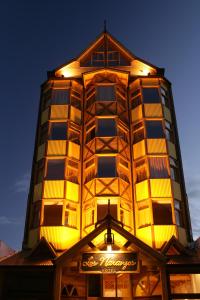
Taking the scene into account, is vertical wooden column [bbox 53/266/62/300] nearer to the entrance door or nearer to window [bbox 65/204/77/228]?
the entrance door

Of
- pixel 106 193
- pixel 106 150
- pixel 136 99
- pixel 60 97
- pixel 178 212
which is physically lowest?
pixel 178 212

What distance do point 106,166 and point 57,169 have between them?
13.2 feet

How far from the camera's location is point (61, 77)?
3203 centimetres

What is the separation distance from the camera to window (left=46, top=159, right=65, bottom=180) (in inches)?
1013

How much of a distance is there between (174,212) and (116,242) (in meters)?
6.32

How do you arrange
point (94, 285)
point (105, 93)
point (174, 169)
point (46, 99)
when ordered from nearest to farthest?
point (94, 285), point (174, 169), point (105, 93), point (46, 99)

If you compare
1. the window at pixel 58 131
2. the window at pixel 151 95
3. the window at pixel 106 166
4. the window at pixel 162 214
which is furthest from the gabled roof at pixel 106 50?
the window at pixel 162 214

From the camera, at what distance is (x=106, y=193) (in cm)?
2461

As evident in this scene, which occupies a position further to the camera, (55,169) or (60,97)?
(60,97)

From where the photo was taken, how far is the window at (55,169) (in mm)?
25719

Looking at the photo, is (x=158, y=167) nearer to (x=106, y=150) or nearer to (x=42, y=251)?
(x=106, y=150)

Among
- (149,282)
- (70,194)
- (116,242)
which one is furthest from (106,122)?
(149,282)

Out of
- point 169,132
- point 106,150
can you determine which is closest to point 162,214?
point 106,150

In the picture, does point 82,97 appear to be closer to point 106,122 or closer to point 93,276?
point 106,122
